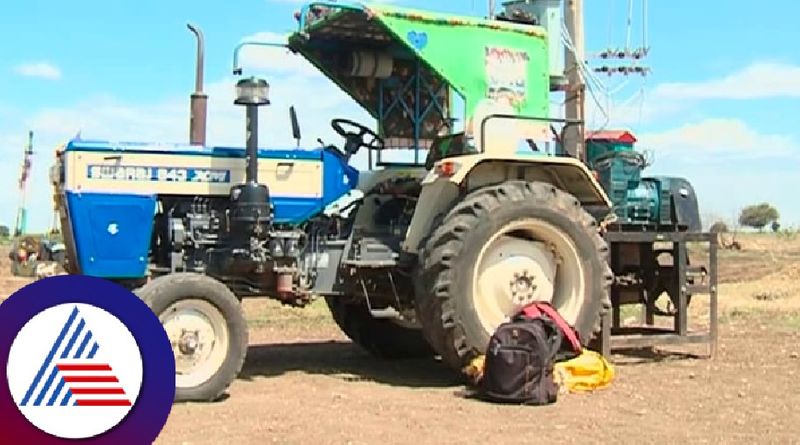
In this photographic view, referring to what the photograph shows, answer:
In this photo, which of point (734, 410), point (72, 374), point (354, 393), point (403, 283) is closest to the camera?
point (72, 374)

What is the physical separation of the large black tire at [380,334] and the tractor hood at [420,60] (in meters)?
1.76

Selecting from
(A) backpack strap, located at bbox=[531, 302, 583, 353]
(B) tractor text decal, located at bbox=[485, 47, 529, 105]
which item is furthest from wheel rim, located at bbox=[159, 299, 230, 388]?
(B) tractor text decal, located at bbox=[485, 47, 529, 105]

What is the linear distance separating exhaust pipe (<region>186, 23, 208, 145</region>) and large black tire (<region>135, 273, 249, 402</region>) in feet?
4.70

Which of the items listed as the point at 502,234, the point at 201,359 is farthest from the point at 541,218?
the point at 201,359

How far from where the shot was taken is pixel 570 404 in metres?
7.96

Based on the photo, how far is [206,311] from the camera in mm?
8062

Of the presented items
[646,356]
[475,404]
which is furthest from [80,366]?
[646,356]

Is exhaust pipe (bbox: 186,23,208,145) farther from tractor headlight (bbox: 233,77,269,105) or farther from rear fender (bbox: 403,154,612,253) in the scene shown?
rear fender (bbox: 403,154,612,253)

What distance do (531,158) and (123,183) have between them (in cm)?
312

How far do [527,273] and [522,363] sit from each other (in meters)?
1.27

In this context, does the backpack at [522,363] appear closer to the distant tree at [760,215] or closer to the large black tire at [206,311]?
the large black tire at [206,311]

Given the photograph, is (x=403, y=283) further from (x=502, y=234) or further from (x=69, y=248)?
(x=69, y=248)

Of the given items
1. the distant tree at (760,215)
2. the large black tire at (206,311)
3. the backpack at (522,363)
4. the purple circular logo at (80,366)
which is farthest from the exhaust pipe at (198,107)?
the distant tree at (760,215)

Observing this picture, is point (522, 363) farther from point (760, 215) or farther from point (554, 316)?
point (760, 215)
